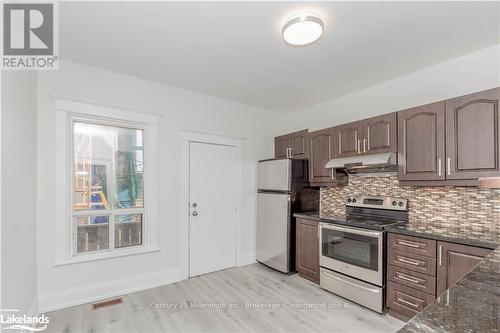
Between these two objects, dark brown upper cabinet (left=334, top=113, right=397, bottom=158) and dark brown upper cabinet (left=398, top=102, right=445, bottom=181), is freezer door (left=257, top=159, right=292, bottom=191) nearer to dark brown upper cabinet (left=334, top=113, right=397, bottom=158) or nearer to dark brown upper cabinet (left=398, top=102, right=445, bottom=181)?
dark brown upper cabinet (left=334, top=113, right=397, bottom=158)

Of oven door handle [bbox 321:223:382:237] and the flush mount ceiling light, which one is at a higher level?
the flush mount ceiling light

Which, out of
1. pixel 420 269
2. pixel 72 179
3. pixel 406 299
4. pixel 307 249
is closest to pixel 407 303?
pixel 406 299

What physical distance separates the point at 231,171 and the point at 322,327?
239 cm

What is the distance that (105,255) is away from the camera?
2.91m

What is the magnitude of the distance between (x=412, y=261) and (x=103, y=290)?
324 centimetres

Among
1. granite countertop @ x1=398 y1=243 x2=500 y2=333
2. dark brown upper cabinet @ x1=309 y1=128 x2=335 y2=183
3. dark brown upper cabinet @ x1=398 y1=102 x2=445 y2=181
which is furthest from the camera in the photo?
dark brown upper cabinet @ x1=309 y1=128 x2=335 y2=183

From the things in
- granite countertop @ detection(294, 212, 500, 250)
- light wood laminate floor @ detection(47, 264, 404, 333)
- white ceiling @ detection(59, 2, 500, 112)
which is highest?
white ceiling @ detection(59, 2, 500, 112)

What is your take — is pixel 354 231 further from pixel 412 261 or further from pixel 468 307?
pixel 468 307

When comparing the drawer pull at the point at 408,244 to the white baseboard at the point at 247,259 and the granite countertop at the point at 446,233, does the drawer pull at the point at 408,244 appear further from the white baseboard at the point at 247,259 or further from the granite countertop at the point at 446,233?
the white baseboard at the point at 247,259

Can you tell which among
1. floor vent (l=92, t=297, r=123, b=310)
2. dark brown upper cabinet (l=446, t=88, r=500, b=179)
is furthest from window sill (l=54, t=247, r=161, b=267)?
dark brown upper cabinet (l=446, t=88, r=500, b=179)

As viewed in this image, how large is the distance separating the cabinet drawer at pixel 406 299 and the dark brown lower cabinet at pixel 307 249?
0.94 meters

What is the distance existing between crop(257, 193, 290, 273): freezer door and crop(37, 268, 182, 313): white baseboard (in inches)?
51.3

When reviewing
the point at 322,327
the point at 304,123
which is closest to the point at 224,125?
the point at 304,123

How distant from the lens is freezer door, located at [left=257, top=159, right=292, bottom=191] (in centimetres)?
361
